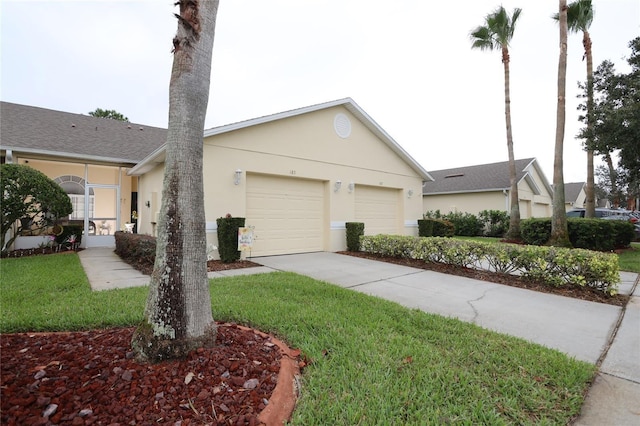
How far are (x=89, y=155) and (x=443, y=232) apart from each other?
14273mm

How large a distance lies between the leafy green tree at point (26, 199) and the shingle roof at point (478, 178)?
775 inches

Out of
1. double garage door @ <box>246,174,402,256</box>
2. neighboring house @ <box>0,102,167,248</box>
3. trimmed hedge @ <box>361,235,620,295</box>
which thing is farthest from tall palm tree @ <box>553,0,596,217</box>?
neighboring house @ <box>0,102,167,248</box>

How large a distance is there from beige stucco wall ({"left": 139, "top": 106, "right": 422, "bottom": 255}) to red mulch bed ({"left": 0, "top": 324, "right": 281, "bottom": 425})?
590 cm

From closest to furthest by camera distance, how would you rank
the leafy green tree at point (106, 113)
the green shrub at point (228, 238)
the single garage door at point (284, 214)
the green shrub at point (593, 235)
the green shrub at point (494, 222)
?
the green shrub at point (228, 238) < the single garage door at point (284, 214) < the green shrub at point (593, 235) < the green shrub at point (494, 222) < the leafy green tree at point (106, 113)

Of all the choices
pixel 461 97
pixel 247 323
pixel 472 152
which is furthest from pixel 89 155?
pixel 472 152

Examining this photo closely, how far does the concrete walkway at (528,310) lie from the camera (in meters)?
2.43

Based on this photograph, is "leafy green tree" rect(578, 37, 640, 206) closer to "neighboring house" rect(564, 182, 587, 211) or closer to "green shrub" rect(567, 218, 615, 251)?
"green shrub" rect(567, 218, 615, 251)

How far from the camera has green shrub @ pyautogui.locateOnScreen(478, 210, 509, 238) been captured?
55.8ft

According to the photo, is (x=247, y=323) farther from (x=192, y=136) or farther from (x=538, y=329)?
(x=538, y=329)

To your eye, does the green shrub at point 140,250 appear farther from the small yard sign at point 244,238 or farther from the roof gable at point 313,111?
the roof gable at point 313,111

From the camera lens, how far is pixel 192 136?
8.36 ft

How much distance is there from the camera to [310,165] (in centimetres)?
1030

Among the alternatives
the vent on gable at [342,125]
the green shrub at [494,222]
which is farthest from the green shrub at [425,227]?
the green shrub at [494,222]

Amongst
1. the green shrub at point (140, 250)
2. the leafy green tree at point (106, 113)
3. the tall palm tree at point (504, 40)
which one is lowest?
the green shrub at point (140, 250)
